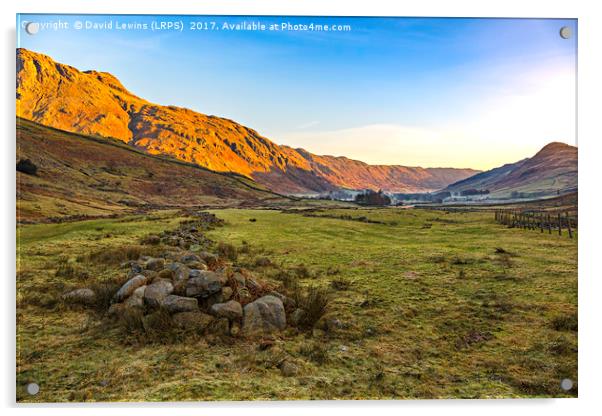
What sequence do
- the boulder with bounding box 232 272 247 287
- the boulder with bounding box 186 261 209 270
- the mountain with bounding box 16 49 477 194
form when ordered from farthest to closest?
the mountain with bounding box 16 49 477 194, the boulder with bounding box 186 261 209 270, the boulder with bounding box 232 272 247 287

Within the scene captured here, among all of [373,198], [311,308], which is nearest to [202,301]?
[311,308]

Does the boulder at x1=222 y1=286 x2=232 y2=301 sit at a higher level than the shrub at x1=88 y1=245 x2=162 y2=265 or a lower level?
lower

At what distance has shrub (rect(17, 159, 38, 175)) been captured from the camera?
692 cm

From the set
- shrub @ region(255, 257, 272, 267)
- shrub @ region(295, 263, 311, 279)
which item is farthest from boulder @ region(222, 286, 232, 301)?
shrub @ region(255, 257, 272, 267)

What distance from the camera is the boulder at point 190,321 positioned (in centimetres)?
559

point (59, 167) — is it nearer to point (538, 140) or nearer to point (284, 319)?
point (284, 319)

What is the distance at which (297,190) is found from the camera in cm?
1125

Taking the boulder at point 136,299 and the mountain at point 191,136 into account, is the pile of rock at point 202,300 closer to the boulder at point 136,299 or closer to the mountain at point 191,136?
the boulder at point 136,299

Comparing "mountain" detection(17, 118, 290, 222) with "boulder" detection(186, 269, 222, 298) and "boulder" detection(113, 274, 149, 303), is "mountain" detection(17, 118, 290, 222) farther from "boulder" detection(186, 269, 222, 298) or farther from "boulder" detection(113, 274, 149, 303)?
"boulder" detection(186, 269, 222, 298)

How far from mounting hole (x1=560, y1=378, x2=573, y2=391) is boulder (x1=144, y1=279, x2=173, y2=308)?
7.80 meters

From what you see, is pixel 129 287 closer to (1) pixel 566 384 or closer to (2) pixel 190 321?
(2) pixel 190 321

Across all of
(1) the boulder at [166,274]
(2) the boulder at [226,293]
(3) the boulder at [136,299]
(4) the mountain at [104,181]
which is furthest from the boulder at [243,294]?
(4) the mountain at [104,181]

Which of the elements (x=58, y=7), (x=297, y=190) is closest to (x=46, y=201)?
(x=58, y=7)

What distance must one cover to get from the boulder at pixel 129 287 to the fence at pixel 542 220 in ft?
32.8
